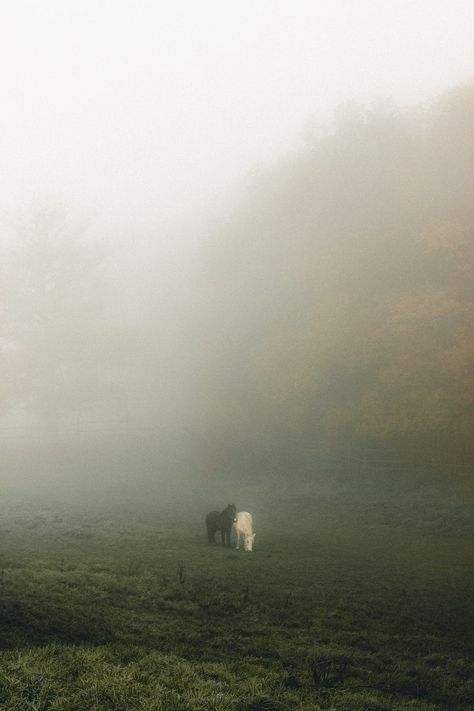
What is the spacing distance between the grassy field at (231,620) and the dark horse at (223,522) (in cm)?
45

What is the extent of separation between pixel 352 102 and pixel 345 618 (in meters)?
36.9

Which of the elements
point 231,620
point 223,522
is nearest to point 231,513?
point 223,522

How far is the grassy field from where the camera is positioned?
20.2ft

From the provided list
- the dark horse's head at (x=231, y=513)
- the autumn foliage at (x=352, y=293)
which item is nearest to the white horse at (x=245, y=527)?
the dark horse's head at (x=231, y=513)

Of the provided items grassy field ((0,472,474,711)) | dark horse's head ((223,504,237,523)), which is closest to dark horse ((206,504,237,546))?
dark horse's head ((223,504,237,523))

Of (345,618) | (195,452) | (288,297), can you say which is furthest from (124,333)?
(345,618)

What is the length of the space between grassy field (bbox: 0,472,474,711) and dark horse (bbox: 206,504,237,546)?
452mm

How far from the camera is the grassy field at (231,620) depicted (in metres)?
6.14

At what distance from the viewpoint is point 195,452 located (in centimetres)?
3397

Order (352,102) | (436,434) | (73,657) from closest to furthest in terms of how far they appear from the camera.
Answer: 1. (73,657)
2. (436,434)
3. (352,102)

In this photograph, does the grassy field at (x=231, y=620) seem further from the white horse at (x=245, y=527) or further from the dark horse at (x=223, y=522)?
the white horse at (x=245, y=527)

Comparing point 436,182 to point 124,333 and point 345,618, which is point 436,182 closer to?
point 124,333

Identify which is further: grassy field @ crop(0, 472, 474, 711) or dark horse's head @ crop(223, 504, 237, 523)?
dark horse's head @ crop(223, 504, 237, 523)

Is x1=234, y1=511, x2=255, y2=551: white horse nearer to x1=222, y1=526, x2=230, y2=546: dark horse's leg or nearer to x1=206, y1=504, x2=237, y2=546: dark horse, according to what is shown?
x1=206, y1=504, x2=237, y2=546: dark horse
